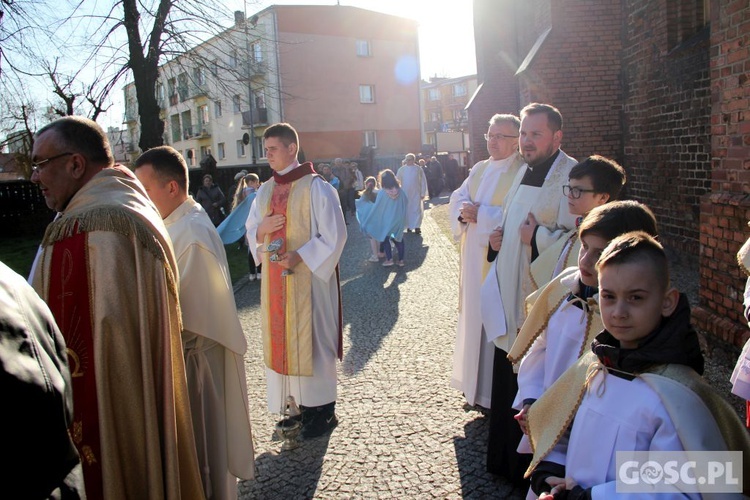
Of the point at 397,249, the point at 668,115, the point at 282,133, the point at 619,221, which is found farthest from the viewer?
the point at 397,249

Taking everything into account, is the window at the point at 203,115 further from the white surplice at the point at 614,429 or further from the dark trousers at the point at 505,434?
the white surplice at the point at 614,429

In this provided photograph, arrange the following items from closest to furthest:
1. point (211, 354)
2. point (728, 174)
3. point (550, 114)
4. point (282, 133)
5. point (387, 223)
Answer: point (211, 354)
point (550, 114)
point (282, 133)
point (728, 174)
point (387, 223)

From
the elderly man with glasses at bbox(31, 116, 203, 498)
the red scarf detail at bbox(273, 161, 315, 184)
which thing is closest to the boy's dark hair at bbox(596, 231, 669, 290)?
the elderly man with glasses at bbox(31, 116, 203, 498)

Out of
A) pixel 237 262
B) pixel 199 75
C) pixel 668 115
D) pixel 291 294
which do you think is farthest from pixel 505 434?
pixel 199 75

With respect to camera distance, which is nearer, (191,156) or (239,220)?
(239,220)

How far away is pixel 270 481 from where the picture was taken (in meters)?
3.92

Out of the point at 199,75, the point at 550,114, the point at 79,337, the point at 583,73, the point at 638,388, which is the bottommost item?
the point at 638,388

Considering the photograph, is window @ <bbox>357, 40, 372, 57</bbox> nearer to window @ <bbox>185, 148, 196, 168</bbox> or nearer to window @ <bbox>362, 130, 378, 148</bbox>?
window @ <bbox>362, 130, 378, 148</bbox>

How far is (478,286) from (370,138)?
126ft

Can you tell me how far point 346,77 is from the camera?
40812mm

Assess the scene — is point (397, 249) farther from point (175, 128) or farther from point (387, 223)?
point (175, 128)

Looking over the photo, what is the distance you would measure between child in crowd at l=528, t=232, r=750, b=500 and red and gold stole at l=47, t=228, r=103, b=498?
5.62 feet

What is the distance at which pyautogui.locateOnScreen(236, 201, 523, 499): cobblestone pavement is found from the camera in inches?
148

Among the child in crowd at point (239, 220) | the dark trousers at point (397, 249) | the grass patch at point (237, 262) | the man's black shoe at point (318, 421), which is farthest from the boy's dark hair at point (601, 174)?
the dark trousers at point (397, 249)
